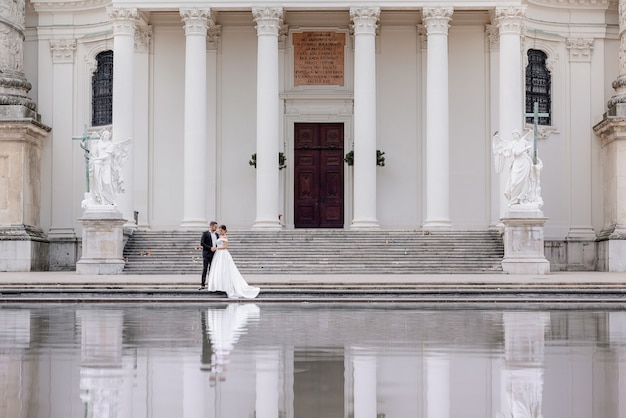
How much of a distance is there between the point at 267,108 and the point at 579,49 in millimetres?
13678

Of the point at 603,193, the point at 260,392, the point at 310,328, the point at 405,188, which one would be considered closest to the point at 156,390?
the point at 260,392

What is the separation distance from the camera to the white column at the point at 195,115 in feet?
119

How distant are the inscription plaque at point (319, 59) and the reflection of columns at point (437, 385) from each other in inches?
1140

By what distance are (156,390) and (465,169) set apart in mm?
31554

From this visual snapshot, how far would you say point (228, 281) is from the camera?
23938 mm

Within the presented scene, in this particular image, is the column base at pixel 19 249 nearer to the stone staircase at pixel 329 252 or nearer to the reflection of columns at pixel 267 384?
the stone staircase at pixel 329 252

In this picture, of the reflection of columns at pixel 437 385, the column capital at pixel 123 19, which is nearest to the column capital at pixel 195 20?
the column capital at pixel 123 19

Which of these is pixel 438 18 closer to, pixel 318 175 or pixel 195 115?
pixel 318 175

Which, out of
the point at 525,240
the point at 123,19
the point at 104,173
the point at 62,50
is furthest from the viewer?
the point at 62,50

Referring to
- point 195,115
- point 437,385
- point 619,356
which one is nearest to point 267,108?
point 195,115

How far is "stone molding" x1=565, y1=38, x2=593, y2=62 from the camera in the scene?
41219mm

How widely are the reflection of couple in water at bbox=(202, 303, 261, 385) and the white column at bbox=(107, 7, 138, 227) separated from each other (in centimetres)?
1566

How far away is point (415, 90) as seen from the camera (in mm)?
40094

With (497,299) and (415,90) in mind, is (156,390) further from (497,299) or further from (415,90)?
(415,90)
